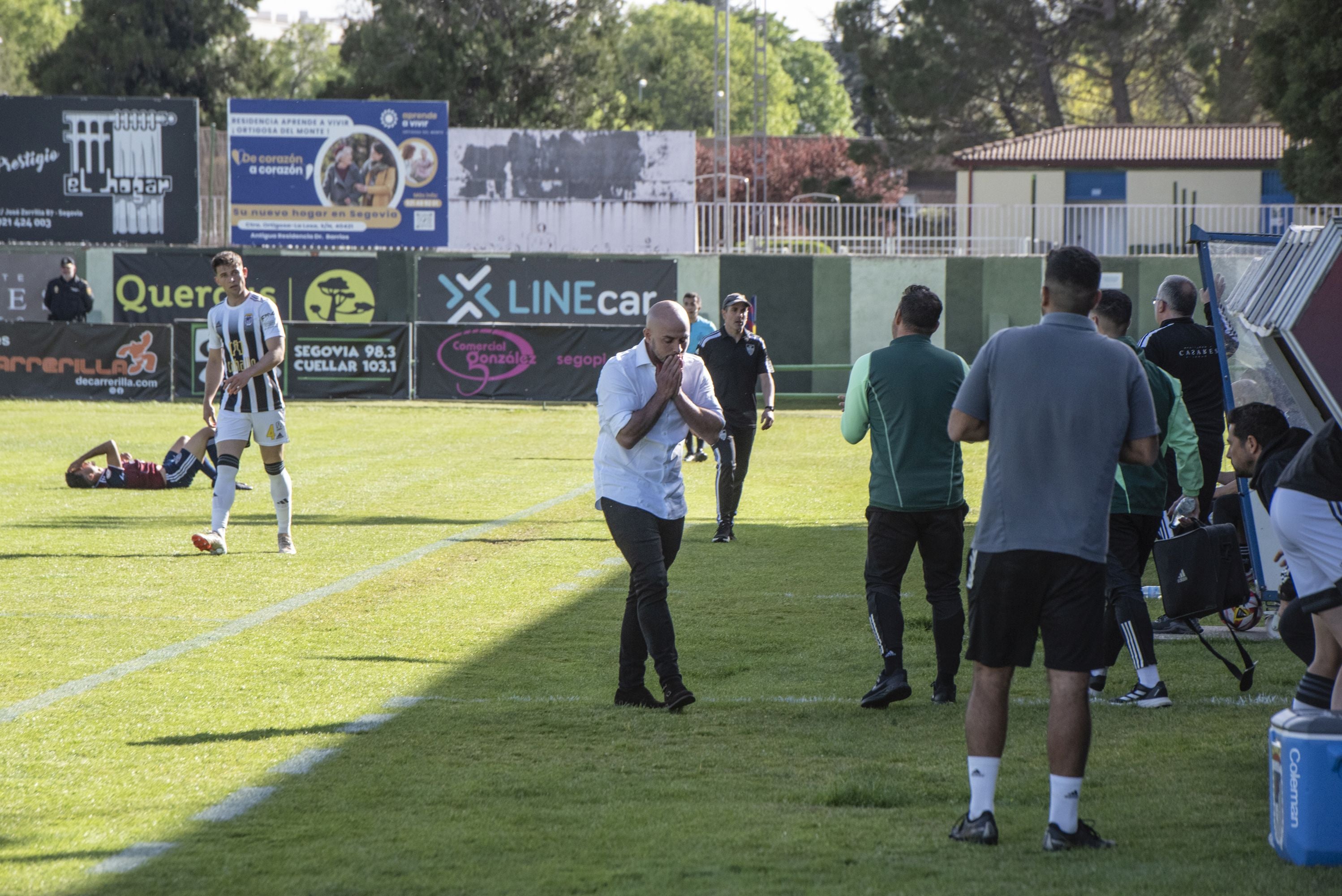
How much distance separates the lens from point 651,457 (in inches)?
261

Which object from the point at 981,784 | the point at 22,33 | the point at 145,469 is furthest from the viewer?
the point at 22,33

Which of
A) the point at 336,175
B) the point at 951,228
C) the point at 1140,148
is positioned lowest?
the point at 951,228

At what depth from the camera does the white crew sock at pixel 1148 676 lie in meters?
6.81

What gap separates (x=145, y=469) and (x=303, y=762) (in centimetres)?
1033

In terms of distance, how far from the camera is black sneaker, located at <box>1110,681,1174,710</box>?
6766mm

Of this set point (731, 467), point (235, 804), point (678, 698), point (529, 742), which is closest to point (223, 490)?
point (731, 467)

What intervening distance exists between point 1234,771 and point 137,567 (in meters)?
7.40

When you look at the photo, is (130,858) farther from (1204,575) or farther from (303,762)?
(1204,575)

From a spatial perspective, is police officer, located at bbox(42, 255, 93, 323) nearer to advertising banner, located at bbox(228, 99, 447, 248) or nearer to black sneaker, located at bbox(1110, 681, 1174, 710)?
advertising banner, located at bbox(228, 99, 447, 248)

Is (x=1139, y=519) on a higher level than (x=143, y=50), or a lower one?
lower

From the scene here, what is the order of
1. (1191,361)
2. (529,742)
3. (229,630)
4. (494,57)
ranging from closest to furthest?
(529,742)
(229,630)
(1191,361)
(494,57)

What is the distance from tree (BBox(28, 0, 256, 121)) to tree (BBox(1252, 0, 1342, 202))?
32559 millimetres

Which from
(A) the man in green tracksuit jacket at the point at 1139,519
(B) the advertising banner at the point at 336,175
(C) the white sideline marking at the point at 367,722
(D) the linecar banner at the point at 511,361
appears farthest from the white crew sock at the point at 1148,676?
(B) the advertising banner at the point at 336,175

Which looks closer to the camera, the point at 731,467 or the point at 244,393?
the point at 244,393
